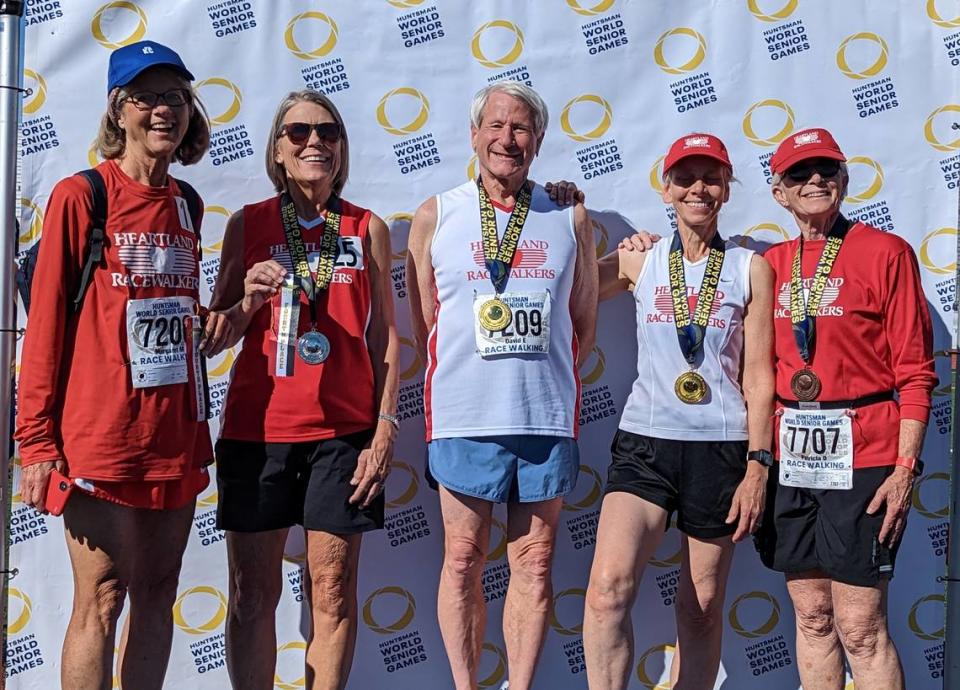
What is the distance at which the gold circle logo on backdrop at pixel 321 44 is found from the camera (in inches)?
185

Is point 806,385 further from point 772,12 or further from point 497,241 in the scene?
point 772,12

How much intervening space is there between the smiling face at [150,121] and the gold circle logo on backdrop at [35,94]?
3.50 feet

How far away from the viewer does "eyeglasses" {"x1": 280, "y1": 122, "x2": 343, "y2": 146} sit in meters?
4.06

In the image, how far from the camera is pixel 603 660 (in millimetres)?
4055

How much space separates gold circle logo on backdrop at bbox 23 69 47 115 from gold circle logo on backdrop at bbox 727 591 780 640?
3.64m

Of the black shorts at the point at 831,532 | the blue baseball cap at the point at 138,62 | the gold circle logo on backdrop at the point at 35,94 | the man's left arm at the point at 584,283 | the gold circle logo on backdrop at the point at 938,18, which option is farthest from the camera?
the gold circle logo on backdrop at the point at 938,18

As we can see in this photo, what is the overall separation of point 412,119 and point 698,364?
1647 mm

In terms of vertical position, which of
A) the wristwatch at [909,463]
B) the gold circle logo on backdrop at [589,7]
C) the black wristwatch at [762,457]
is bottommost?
the wristwatch at [909,463]

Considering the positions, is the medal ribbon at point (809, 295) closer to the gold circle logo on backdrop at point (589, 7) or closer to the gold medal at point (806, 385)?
the gold medal at point (806, 385)

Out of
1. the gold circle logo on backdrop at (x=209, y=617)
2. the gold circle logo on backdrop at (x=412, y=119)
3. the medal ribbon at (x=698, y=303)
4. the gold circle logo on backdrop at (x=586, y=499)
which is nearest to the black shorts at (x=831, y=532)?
the medal ribbon at (x=698, y=303)

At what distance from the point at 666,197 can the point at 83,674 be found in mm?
2692

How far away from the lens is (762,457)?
402 centimetres

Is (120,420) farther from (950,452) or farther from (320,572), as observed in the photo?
(950,452)

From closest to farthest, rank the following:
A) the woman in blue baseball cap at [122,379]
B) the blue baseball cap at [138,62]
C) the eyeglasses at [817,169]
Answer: the woman in blue baseball cap at [122,379]
the blue baseball cap at [138,62]
the eyeglasses at [817,169]
